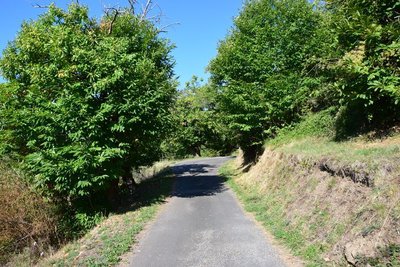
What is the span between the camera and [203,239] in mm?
10203

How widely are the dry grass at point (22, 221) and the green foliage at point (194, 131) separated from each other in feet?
111

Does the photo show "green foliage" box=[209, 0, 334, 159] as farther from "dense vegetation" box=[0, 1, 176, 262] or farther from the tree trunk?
"dense vegetation" box=[0, 1, 176, 262]

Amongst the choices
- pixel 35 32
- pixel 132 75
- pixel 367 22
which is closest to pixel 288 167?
pixel 367 22

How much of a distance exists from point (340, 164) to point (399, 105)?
3056mm

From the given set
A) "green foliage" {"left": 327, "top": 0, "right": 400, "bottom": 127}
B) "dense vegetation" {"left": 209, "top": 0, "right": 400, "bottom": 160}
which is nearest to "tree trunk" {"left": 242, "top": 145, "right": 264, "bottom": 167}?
"dense vegetation" {"left": 209, "top": 0, "right": 400, "bottom": 160}

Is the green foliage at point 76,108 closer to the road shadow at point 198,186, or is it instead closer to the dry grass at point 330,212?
the road shadow at point 198,186

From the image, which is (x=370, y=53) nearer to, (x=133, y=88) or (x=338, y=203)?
(x=338, y=203)

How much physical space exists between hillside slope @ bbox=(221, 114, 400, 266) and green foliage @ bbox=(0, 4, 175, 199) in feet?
17.6

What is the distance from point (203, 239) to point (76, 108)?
260 inches

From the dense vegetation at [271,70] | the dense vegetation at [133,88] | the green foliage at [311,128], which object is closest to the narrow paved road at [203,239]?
the dense vegetation at [133,88]

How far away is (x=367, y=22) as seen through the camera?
34.1 feet

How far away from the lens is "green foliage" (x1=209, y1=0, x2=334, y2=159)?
781 inches

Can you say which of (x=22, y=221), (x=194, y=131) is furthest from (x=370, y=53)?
(x=194, y=131)

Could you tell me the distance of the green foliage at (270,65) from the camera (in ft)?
65.1
